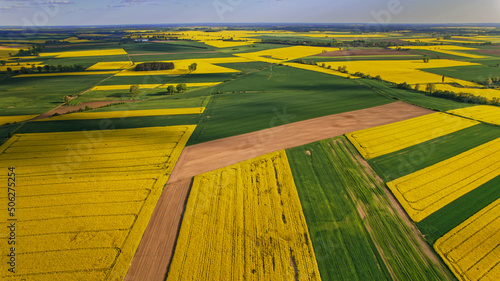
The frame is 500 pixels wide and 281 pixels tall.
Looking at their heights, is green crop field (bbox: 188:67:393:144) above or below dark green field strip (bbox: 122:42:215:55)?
below

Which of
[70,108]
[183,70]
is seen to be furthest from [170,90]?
[183,70]

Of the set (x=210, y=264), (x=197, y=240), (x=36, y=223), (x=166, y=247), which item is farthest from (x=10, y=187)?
(x=210, y=264)

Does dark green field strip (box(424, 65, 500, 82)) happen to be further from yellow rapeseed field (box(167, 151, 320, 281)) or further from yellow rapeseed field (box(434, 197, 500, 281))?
yellow rapeseed field (box(167, 151, 320, 281))

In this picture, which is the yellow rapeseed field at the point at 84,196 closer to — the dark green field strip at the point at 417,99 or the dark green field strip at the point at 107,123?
the dark green field strip at the point at 107,123

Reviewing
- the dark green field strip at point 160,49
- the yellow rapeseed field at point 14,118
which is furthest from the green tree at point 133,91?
the dark green field strip at point 160,49

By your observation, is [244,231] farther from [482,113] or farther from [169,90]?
[482,113]

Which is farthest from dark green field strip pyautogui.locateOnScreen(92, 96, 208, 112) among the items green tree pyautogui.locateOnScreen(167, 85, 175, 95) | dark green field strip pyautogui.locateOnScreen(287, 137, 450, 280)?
dark green field strip pyautogui.locateOnScreen(287, 137, 450, 280)
